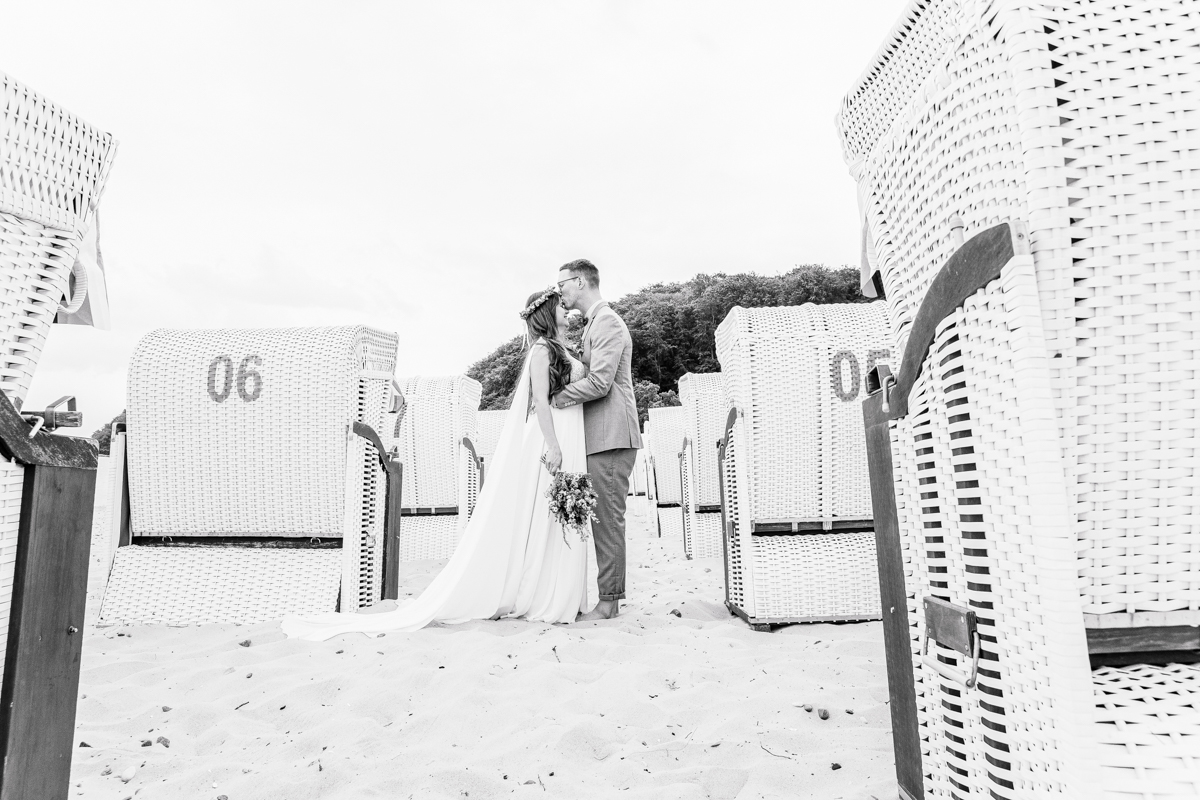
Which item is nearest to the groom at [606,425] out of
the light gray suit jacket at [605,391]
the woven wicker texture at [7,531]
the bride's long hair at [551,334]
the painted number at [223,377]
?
the light gray suit jacket at [605,391]

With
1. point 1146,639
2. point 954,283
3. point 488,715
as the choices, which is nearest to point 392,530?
point 488,715

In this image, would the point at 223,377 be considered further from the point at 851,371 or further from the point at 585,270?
the point at 851,371

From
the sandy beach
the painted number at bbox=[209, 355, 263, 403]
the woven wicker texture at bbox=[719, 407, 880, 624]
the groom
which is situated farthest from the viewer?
the groom

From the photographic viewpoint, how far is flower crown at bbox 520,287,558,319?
457 centimetres

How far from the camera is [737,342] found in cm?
427

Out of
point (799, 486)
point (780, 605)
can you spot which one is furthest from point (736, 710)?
point (799, 486)

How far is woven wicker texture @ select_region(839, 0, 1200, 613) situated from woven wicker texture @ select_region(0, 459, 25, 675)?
1774mm

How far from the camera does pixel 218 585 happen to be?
423cm

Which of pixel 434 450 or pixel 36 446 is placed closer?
pixel 36 446

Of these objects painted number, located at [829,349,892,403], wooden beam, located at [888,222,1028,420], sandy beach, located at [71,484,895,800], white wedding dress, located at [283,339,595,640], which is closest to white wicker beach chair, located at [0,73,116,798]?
sandy beach, located at [71,484,895,800]

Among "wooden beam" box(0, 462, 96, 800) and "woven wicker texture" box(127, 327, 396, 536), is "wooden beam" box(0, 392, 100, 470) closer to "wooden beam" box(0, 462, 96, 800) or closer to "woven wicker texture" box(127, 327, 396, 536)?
"wooden beam" box(0, 462, 96, 800)

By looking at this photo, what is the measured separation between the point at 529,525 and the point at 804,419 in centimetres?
170

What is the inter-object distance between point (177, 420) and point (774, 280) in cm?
2886

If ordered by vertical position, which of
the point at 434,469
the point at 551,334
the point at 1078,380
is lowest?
the point at 1078,380
